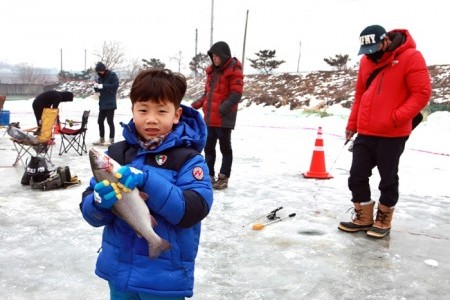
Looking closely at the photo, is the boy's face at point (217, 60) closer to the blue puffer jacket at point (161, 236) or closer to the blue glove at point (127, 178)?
the blue puffer jacket at point (161, 236)

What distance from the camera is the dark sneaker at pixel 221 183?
591 cm

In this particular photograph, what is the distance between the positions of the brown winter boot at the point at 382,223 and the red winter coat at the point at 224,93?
2.16 meters

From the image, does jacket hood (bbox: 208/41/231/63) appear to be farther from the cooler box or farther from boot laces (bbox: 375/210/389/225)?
the cooler box

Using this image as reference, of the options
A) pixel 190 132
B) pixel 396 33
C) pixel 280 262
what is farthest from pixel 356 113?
pixel 190 132

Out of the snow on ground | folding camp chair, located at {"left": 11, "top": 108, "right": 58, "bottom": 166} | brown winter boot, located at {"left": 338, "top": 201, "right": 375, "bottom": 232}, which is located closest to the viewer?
the snow on ground

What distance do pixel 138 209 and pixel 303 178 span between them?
5349mm

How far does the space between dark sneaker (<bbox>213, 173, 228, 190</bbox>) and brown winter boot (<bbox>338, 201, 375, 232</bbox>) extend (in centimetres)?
186

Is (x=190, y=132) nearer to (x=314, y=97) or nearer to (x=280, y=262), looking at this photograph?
(x=280, y=262)

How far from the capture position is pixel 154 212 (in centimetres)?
173

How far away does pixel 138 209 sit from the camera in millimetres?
1619

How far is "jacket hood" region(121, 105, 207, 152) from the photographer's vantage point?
1815mm

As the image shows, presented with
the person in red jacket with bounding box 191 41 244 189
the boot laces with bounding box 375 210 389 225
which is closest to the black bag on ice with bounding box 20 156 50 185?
the person in red jacket with bounding box 191 41 244 189

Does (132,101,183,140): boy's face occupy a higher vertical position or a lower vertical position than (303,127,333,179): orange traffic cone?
higher

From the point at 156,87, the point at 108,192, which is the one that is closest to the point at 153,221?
the point at 108,192
